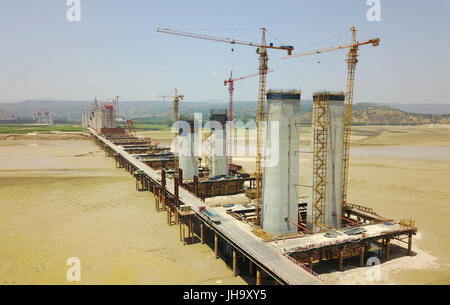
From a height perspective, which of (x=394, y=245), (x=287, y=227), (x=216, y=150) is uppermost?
(x=216, y=150)

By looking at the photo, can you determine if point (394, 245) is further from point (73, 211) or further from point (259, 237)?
point (73, 211)

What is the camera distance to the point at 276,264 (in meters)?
24.5

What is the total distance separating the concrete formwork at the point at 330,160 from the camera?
3400cm

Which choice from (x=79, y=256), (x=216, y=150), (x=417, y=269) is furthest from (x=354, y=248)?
(x=216, y=150)

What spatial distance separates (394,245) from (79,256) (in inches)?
1442

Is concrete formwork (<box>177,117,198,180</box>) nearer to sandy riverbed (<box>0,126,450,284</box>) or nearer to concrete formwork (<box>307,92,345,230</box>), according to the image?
sandy riverbed (<box>0,126,450,284</box>)

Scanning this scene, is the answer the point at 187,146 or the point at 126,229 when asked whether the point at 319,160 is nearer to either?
the point at 126,229

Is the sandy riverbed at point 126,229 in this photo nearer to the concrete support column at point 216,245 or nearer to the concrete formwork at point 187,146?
the concrete support column at point 216,245

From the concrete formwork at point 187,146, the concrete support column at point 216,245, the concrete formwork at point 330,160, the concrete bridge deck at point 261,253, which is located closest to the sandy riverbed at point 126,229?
the concrete support column at point 216,245

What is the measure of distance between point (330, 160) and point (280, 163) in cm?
620

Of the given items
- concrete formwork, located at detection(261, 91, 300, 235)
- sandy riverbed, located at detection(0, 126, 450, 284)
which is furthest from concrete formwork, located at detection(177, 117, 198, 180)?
concrete formwork, located at detection(261, 91, 300, 235)

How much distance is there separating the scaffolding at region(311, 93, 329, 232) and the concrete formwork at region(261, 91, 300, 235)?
2278mm

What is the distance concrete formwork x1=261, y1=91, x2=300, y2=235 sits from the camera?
107 ft
